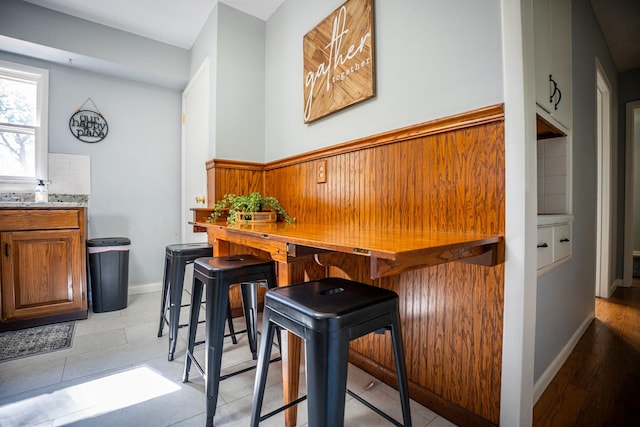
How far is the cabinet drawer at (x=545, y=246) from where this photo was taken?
1.32 meters

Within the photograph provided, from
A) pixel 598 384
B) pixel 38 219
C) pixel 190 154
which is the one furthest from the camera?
pixel 190 154

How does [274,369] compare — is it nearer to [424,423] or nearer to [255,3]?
[424,423]

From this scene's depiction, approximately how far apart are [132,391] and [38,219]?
173 centimetres

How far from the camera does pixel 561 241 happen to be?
63.2 inches

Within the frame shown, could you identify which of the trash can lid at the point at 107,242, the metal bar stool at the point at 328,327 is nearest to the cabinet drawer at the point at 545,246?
the metal bar stool at the point at 328,327

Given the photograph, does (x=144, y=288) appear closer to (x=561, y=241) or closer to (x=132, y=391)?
(x=132, y=391)

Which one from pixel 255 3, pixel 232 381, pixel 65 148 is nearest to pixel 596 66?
pixel 255 3

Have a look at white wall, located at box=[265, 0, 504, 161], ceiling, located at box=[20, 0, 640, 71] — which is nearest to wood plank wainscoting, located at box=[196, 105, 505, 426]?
white wall, located at box=[265, 0, 504, 161]

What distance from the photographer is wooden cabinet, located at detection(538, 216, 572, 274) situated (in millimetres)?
A: 1336

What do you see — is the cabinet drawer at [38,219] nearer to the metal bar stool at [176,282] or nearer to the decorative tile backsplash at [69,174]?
the decorative tile backsplash at [69,174]

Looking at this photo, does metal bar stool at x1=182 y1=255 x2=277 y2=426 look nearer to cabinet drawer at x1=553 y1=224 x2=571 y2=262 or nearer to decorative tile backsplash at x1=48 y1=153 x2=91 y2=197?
cabinet drawer at x1=553 y1=224 x2=571 y2=262

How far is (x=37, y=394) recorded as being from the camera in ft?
4.81

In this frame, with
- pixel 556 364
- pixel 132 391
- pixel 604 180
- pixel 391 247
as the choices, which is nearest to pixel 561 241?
pixel 556 364

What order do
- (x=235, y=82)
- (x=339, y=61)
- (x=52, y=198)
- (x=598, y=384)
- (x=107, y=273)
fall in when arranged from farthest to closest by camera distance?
(x=52, y=198)
(x=107, y=273)
(x=235, y=82)
(x=339, y=61)
(x=598, y=384)
